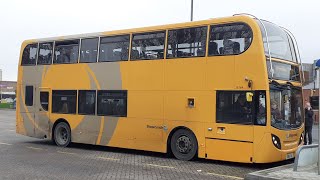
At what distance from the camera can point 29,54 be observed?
703 inches

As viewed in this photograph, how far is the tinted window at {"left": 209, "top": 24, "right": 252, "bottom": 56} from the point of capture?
38.8 feet

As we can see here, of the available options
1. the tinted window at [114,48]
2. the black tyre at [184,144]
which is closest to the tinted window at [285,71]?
the black tyre at [184,144]

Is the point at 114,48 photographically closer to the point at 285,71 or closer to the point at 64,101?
the point at 64,101

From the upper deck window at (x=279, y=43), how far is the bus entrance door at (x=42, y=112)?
9.06 metres

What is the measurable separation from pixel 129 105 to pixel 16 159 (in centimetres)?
390

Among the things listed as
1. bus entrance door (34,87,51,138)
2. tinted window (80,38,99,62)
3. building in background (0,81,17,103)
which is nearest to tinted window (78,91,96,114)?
tinted window (80,38,99,62)

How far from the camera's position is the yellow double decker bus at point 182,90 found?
11656mm

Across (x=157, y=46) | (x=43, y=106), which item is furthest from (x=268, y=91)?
(x=43, y=106)

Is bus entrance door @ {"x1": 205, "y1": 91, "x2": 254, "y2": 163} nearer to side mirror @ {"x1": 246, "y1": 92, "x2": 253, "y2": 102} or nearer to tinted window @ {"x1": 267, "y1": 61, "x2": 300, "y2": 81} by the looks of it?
side mirror @ {"x1": 246, "y1": 92, "x2": 253, "y2": 102}

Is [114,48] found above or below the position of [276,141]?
above

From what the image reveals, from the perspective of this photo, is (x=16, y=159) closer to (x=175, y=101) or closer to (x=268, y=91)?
(x=175, y=101)

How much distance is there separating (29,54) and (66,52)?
7.51ft

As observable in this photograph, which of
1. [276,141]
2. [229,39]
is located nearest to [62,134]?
[229,39]

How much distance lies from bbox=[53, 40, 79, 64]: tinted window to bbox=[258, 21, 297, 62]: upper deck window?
7.24 metres
